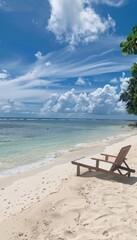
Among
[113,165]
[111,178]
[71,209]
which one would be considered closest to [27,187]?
[111,178]

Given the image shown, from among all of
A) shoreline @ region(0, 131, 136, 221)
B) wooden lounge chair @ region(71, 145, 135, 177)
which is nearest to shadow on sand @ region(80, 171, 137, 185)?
wooden lounge chair @ region(71, 145, 135, 177)

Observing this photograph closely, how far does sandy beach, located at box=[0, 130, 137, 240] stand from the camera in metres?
4.85

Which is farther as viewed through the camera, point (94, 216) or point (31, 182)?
point (31, 182)

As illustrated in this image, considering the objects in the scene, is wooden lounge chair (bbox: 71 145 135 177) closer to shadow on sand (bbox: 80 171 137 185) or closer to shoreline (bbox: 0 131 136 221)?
shadow on sand (bbox: 80 171 137 185)

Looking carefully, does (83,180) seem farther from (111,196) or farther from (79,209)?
(79,209)

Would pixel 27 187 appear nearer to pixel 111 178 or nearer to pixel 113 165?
pixel 111 178

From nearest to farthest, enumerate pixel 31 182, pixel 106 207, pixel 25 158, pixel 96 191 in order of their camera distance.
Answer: pixel 106 207
pixel 96 191
pixel 31 182
pixel 25 158

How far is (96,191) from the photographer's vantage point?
284 inches

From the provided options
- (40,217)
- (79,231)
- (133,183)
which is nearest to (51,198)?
(40,217)

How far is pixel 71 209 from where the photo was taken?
5.89 meters

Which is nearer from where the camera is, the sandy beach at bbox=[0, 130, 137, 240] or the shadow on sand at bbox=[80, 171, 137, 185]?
the sandy beach at bbox=[0, 130, 137, 240]

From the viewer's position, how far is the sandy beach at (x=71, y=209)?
4852 mm

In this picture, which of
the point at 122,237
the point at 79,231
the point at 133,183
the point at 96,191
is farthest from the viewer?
the point at 133,183

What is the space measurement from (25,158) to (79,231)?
11.3 meters
